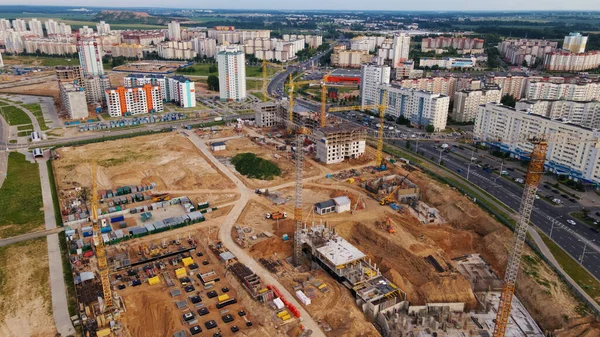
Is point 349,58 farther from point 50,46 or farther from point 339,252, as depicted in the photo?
point 339,252

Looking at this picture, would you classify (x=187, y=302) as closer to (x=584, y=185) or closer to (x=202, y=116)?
(x=584, y=185)

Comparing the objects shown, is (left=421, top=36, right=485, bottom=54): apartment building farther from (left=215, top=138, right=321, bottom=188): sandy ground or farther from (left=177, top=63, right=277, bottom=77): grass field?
(left=215, top=138, right=321, bottom=188): sandy ground

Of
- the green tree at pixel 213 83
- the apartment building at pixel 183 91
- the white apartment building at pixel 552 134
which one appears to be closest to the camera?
the white apartment building at pixel 552 134

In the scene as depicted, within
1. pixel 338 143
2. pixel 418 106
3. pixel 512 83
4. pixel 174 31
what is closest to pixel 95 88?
pixel 338 143

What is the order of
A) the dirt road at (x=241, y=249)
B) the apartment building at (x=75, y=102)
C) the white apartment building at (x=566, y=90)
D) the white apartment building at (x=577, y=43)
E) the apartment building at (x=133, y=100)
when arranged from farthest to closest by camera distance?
the white apartment building at (x=577, y=43), the white apartment building at (x=566, y=90), the apartment building at (x=133, y=100), the apartment building at (x=75, y=102), the dirt road at (x=241, y=249)

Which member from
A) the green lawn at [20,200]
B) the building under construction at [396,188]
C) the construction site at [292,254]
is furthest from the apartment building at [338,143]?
the green lawn at [20,200]

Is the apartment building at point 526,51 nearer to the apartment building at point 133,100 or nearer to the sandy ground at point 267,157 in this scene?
the sandy ground at point 267,157

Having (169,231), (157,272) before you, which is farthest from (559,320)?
(169,231)
